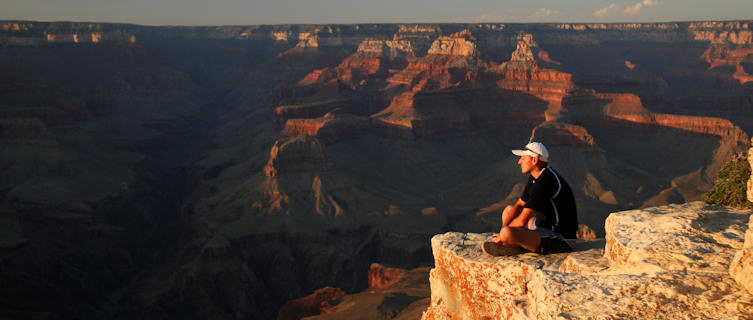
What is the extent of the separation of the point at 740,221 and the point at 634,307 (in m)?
4.58

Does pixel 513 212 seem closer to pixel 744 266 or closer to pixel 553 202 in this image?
pixel 553 202

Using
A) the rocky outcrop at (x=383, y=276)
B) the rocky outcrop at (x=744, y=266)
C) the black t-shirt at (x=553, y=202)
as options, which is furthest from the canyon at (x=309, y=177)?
the rocky outcrop at (x=744, y=266)

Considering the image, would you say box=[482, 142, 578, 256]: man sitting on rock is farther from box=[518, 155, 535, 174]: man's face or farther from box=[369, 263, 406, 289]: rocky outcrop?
box=[369, 263, 406, 289]: rocky outcrop

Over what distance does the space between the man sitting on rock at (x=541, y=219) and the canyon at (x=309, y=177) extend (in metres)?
19.5

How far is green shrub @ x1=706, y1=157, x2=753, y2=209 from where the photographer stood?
15242 millimetres

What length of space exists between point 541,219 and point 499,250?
124 cm

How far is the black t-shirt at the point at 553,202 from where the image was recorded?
14.9m

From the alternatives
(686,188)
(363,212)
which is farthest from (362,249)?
(686,188)

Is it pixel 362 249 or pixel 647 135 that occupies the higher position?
pixel 647 135

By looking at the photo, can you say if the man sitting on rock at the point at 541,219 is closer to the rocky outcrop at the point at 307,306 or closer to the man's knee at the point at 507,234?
the man's knee at the point at 507,234

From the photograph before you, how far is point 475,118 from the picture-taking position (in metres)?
112

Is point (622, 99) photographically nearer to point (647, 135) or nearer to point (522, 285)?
point (647, 135)

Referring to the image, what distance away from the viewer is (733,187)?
51.1 feet

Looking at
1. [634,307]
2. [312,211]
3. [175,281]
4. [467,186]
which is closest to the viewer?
[634,307]
